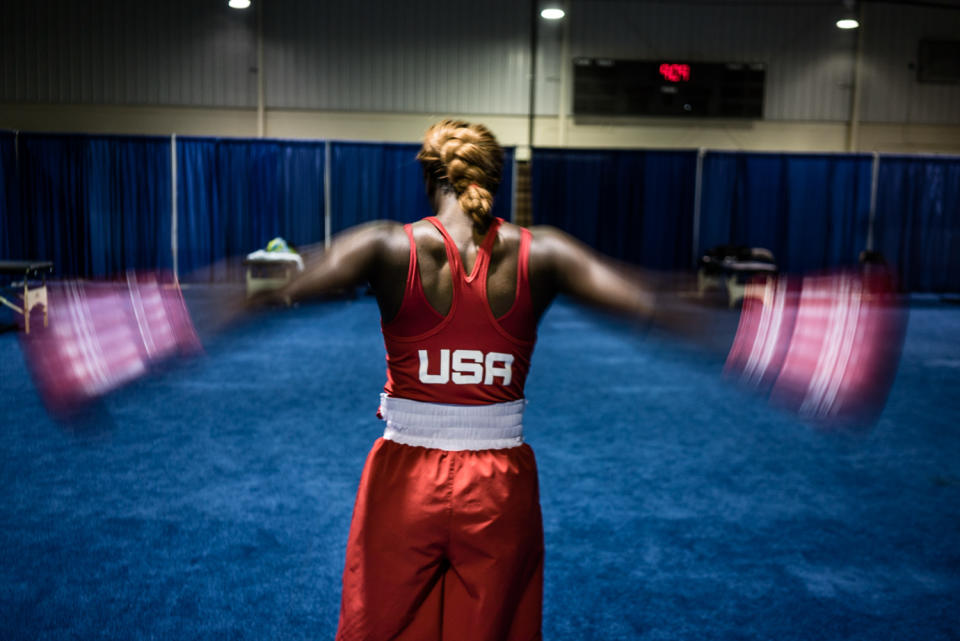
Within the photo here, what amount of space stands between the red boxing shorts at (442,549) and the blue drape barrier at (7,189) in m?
13.2

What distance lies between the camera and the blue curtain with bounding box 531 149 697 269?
12.9m

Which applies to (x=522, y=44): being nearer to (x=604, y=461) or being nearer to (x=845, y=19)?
(x=845, y=19)

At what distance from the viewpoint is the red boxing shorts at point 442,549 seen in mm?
1331

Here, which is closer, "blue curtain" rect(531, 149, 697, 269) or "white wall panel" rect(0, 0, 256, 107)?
"white wall panel" rect(0, 0, 256, 107)

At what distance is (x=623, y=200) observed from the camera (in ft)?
43.1

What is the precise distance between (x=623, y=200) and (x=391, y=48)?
Result: 465 cm

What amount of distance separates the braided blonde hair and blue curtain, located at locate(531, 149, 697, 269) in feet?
38.7

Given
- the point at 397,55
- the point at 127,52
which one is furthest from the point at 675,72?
the point at 127,52

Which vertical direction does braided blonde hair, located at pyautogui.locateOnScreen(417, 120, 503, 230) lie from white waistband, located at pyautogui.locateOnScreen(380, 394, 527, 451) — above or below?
above

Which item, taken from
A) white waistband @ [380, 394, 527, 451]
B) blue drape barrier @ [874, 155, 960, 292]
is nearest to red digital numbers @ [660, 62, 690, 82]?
blue drape barrier @ [874, 155, 960, 292]

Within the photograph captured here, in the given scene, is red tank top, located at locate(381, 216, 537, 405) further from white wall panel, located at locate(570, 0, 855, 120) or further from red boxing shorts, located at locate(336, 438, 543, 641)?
white wall panel, located at locate(570, 0, 855, 120)

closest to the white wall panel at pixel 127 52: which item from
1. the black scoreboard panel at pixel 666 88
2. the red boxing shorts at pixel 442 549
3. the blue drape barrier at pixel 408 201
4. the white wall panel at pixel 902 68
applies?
the blue drape barrier at pixel 408 201

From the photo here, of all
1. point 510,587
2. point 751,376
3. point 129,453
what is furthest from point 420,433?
point 129,453

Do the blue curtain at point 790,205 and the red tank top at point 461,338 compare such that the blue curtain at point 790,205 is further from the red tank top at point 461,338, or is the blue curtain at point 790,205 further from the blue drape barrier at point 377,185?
the red tank top at point 461,338
